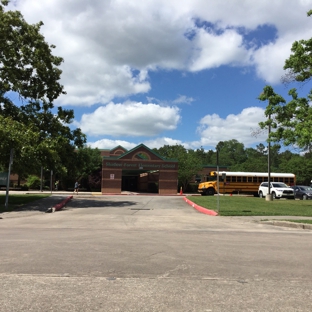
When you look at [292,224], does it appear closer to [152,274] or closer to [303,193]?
[152,274]

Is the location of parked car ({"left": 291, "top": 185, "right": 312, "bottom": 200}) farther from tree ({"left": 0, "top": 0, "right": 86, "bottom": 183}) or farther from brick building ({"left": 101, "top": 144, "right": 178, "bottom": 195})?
tree ({"left": 0, "top": 0, "right": 86, "bottom": 183})

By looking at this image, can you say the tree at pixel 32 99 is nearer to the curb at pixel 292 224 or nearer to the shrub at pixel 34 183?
the curb at pixel 292 224

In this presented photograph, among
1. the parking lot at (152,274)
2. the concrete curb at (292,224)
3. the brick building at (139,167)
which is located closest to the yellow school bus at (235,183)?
the brick building at (139,167)

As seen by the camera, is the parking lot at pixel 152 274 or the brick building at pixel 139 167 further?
the brick building at pixel 139 167

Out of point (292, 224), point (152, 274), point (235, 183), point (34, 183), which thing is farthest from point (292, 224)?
point (34, 183)

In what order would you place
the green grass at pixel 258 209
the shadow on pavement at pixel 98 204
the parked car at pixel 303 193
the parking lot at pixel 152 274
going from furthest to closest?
the parked car at pixel 303 193
the shadow on pavement at pixel 98 204
the green grass at pixel 258 209
the parking lot at pixel 152 274

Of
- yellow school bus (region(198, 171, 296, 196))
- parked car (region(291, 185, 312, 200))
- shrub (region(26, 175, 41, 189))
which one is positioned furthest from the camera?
shrub (region(26, 175, 41, 189))

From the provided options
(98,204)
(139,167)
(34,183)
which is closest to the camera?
(98,204)

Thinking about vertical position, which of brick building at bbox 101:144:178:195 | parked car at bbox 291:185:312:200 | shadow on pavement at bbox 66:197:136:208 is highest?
brick building at bbox 101:144:178:195

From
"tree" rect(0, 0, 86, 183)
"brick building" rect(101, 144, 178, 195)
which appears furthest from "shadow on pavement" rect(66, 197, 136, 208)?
"brick building" rect(101, 144, 178, 195)

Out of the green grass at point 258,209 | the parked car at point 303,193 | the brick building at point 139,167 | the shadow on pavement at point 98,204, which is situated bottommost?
the shadow on pavement at point 98,204

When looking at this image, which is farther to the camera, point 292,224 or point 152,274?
point 292,224

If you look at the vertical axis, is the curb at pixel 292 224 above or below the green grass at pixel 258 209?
below

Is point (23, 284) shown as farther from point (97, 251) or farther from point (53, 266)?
Answer: point (97, 251)
